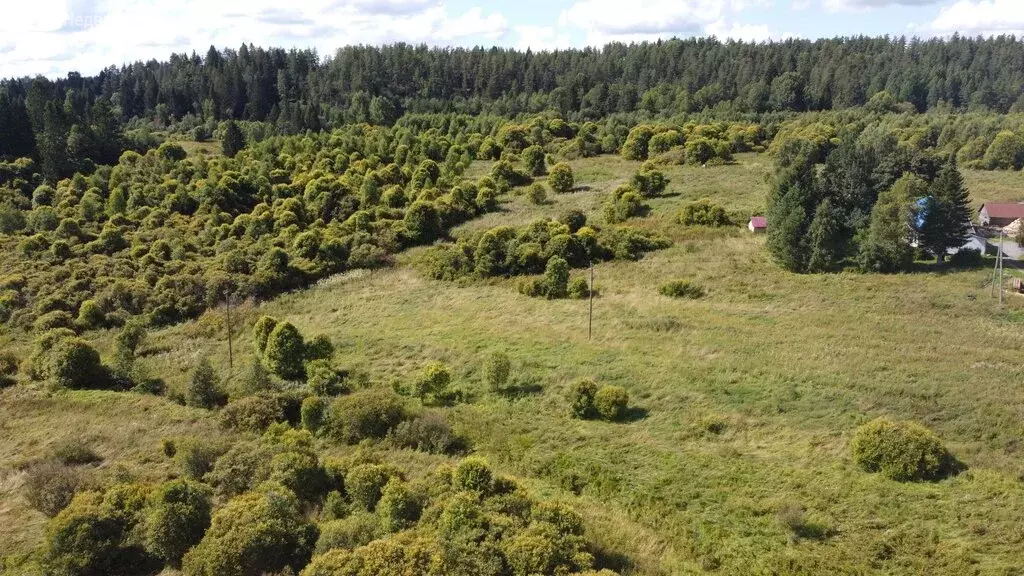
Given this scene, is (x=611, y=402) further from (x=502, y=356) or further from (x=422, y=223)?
(x=422, y=223)

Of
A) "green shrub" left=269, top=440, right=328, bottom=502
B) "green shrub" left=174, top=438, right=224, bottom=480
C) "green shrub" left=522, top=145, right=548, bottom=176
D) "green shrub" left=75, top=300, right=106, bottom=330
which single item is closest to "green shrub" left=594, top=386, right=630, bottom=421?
"green shrub" left=269, top=440, right=328, bottom=502

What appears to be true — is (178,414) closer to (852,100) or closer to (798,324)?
(798,324)

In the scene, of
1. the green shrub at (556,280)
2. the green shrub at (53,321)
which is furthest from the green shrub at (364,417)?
the green shrub at (53,321)

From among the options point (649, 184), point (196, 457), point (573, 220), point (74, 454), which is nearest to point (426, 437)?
point (196, 457)

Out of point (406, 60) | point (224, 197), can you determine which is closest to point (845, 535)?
point (224, 197)

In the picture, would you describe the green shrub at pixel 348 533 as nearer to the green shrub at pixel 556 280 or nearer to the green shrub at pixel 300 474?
the green shrub at pixel 300 474

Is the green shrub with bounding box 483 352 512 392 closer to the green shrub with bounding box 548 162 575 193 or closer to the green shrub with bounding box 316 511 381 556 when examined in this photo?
the green shrub with bounding box 316 511 381 556
